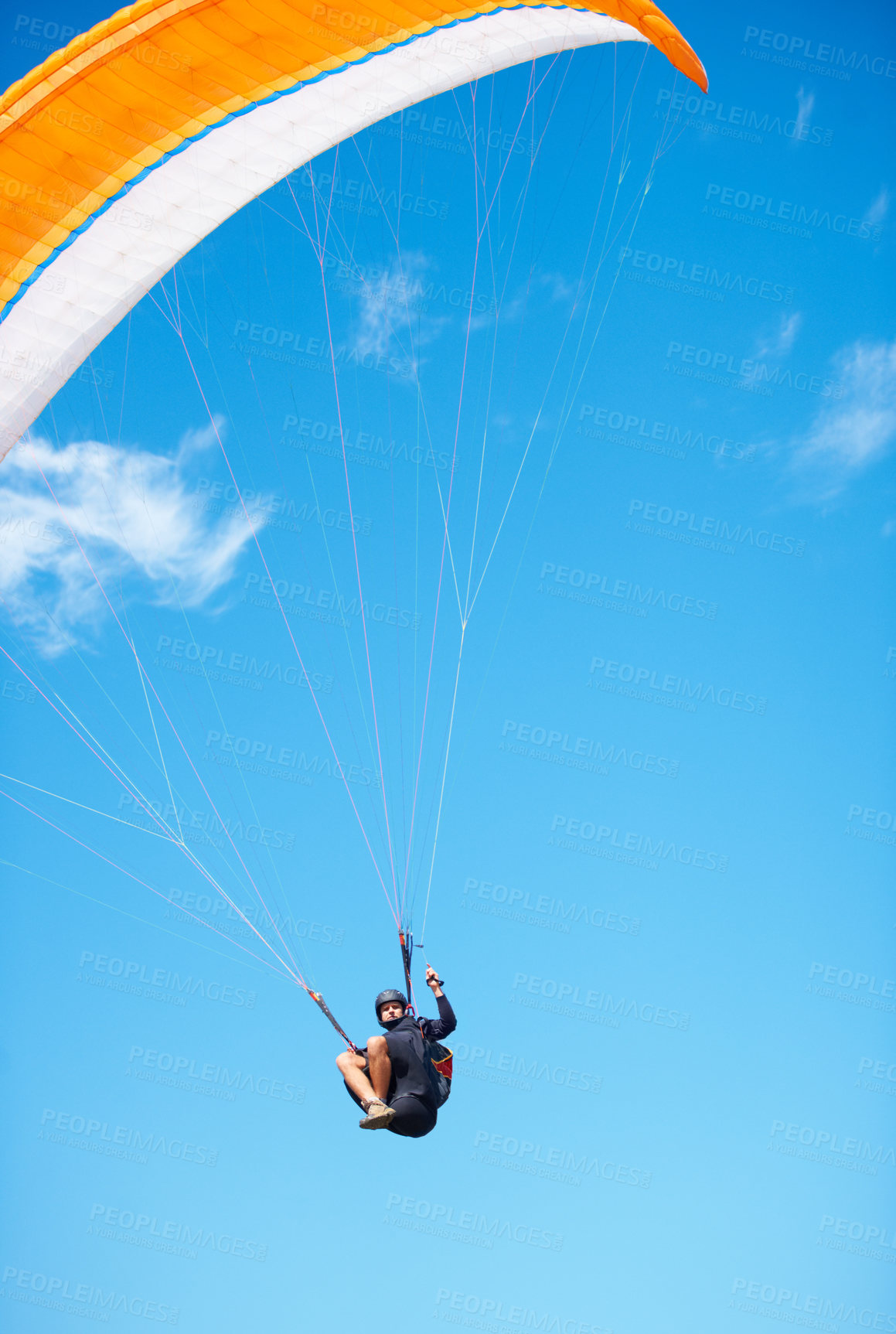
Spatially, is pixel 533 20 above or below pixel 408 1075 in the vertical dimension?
above

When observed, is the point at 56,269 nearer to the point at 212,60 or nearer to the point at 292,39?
the point at 212,60

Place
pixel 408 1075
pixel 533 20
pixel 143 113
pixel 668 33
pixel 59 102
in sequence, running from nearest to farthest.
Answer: pixel 408 1075 → pixel 59 102 → pixel 143 113 → pixel 668 33 → pixel 533 20

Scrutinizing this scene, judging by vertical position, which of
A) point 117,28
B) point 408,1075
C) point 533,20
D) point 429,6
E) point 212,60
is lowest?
point 408,1075

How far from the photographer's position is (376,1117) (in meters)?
7.08

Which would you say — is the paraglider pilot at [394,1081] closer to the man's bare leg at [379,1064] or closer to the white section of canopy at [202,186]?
the man's bare leg at [379,1064]

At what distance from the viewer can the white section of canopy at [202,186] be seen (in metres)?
8.97

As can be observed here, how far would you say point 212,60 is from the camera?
8.63 m

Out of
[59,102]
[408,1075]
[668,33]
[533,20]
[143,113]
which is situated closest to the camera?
[408,1075]

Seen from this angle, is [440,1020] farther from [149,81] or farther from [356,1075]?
[149,81]

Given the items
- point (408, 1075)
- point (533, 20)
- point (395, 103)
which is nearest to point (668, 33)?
point (533, 20)

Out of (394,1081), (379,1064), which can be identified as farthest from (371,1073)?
(394,1081)

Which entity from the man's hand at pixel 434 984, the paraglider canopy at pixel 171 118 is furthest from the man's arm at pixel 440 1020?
the paraglider canopy at pixel 171 118

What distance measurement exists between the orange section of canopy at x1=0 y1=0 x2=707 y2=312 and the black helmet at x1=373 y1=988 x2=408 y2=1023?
5874 mm

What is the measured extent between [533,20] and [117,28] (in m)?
4.06
